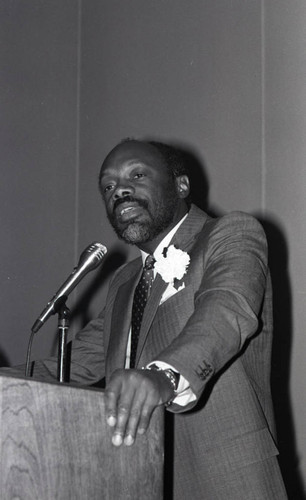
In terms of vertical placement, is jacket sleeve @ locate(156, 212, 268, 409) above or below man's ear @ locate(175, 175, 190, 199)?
below

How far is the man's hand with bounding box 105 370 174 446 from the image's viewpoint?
1399mm

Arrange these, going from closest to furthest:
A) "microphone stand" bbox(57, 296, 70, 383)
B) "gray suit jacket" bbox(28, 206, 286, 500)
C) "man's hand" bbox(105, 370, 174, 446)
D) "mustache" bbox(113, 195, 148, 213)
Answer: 1. "man's hand" bbox(105, 370, 174, 446)
2. "gray suit jacket" bbox(28, 206, 286, 500)
3. "microphone stand" bbox(57, 296, 70, 383)
4. "mustache" bbox(113, 195, 148, 213)

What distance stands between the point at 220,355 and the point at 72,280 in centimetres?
62

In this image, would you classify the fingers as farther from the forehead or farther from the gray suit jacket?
the forehead

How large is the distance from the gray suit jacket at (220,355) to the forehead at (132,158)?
352 millimetres

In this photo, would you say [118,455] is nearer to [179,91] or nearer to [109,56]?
[179,91]

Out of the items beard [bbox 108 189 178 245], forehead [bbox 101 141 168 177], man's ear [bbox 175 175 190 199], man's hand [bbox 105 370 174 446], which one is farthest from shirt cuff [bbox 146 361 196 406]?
man's ear [bbox 175 175 190 199]

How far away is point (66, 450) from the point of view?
1.36 meters

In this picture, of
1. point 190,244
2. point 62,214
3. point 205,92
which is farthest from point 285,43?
point 62,214

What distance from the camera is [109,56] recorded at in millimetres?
4539

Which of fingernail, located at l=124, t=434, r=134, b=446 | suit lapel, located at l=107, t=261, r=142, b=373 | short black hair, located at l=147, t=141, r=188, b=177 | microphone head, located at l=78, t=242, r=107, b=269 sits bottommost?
suit lapel, located at l=107, t=261, r=142, b=373

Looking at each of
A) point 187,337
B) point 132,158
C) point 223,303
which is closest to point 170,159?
point 132,158

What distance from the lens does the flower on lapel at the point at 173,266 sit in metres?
2.20

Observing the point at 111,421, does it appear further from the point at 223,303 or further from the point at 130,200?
the point at 130,200
